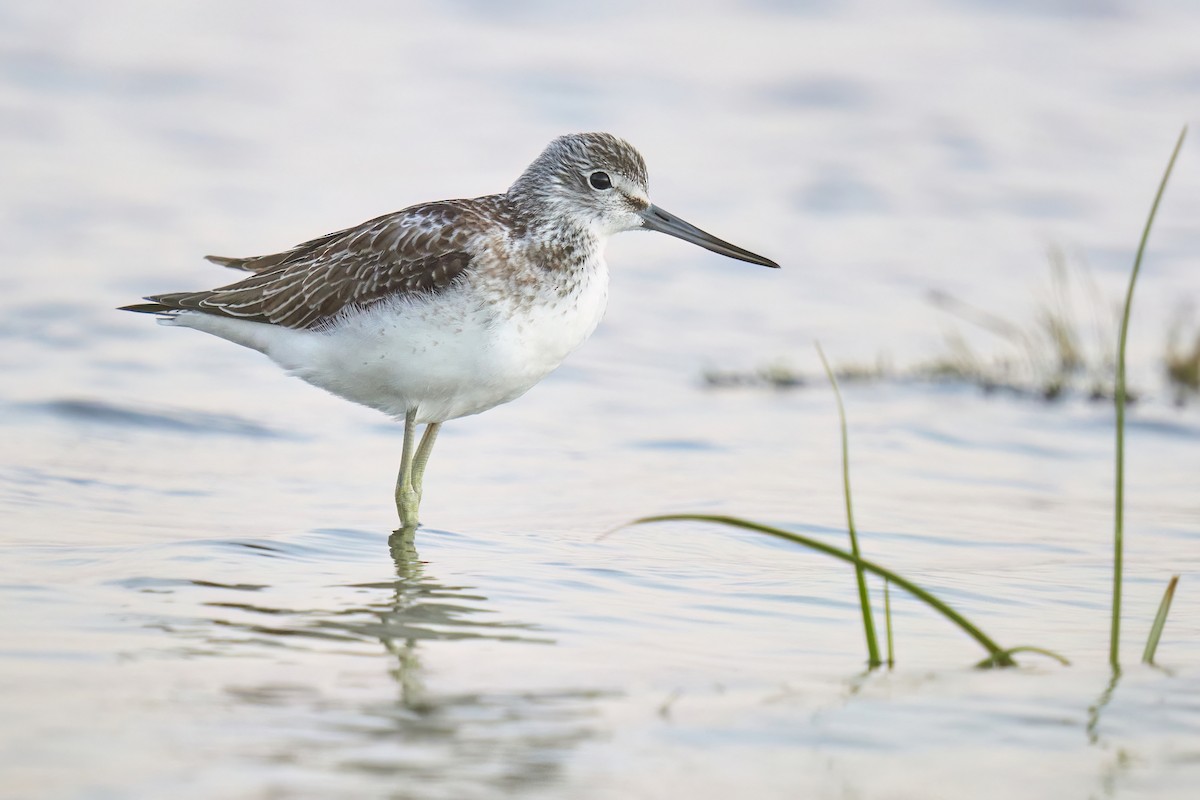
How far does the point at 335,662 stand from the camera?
5.28 metres

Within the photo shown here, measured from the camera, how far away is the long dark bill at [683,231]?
8328 mm

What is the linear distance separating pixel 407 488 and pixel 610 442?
7.74 ft

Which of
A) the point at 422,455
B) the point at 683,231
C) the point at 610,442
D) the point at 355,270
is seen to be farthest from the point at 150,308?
the point at 610,442

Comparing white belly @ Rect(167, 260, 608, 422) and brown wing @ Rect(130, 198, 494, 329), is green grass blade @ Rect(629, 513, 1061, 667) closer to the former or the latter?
white belly @ Rect(167, 260, 608, 422)

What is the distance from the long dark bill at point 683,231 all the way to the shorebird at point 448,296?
1 cm

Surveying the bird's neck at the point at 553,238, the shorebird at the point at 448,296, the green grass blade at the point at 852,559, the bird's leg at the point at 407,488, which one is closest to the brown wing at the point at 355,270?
the shorebird at the point at 448,296

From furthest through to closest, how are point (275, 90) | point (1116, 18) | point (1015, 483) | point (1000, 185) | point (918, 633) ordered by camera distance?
point (1116, 18) → point (275, 90) → point (1000, 185) → point (1015, 483) → point (918, 633)

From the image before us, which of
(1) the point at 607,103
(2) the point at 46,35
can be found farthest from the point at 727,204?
(2) the point at 46,35

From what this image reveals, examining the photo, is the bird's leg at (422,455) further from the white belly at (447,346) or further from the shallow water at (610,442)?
the white belly at (447,346)

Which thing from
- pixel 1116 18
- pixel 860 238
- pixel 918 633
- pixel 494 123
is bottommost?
pixel 918 633

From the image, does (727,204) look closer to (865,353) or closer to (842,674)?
(865,353)

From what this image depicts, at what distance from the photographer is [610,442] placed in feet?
33.0

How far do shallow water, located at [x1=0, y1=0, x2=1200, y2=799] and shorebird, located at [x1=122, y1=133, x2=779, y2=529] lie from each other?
2.34 feet

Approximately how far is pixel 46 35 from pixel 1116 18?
1374 centimetres
